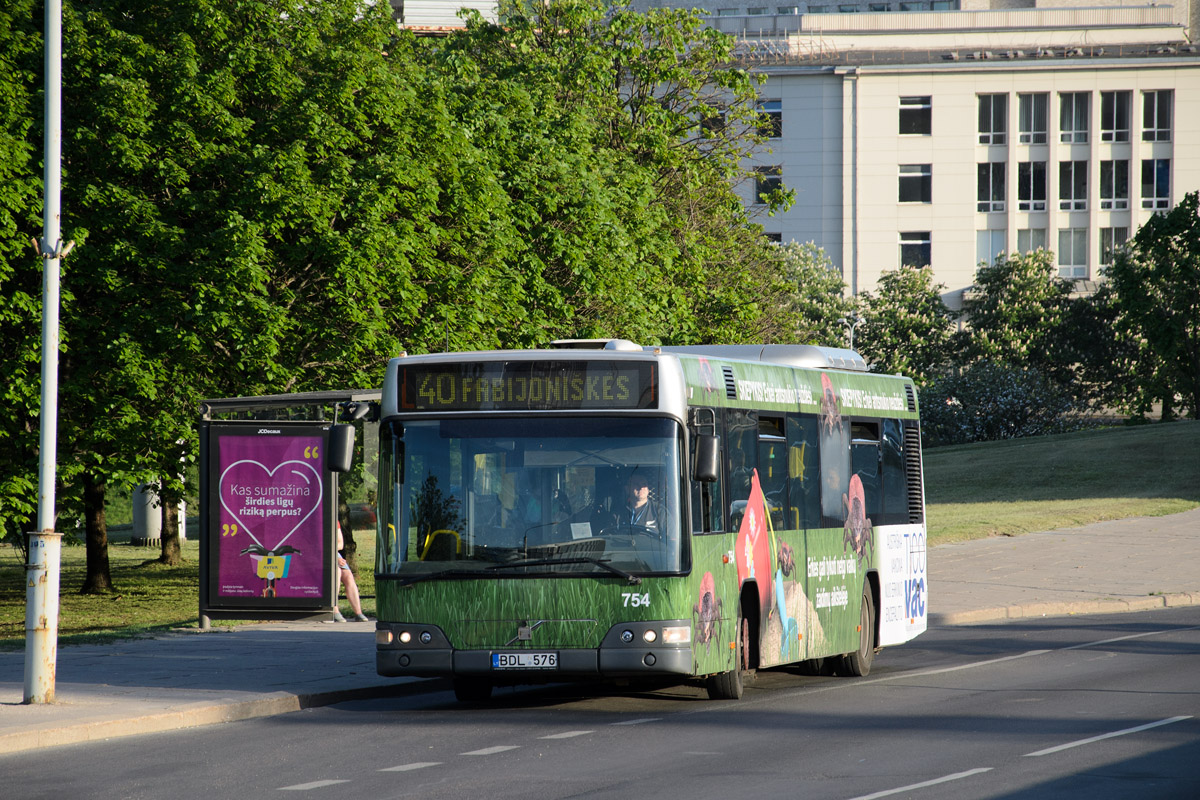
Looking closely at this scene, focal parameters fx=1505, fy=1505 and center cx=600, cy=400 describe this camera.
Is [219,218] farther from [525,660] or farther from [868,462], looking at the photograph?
[525,660]

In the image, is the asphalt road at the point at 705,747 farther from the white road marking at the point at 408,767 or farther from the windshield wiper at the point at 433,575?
the windshield wiper at the point at 433,575

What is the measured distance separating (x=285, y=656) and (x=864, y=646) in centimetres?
580

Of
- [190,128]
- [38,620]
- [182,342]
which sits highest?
[190,128]

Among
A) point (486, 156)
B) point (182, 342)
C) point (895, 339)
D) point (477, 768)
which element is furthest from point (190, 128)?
point (895, 339)

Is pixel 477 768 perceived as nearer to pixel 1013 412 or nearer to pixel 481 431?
pixel 481 431

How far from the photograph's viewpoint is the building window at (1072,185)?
8481cm

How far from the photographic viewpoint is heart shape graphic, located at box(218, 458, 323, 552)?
695 inches

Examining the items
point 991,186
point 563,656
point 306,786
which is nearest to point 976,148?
point 991,186

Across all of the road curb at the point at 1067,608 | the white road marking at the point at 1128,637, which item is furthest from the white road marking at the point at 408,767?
the road curb at the point at 1067,608

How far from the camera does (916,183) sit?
281 ft

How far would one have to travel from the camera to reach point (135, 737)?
10781 mm

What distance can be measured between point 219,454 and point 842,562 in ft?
25.2

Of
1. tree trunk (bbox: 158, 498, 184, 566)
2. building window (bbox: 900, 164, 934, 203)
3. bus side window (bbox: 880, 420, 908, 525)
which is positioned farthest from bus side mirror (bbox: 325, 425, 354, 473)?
building window (bbox: 900, 164, 934, 203)

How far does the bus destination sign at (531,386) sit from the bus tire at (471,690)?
262cm
